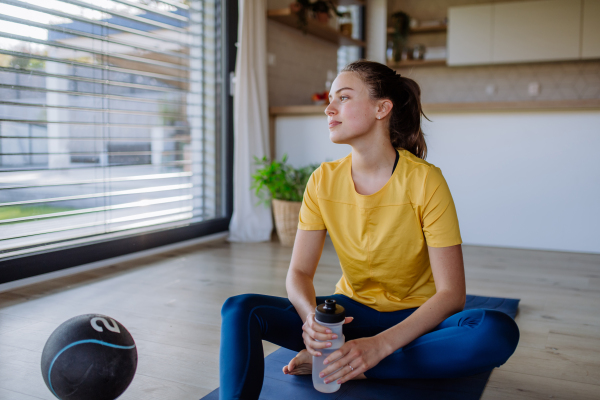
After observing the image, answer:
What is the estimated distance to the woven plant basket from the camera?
3.49m

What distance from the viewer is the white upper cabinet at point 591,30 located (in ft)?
16.1

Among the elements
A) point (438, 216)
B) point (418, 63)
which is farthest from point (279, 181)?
point (418, 63)

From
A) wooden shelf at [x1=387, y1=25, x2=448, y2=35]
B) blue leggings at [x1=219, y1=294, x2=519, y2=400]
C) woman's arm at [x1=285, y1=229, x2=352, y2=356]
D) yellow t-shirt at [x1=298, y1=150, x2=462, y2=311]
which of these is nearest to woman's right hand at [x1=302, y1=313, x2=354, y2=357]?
woman's arm at [x1=285, y1=229, x2=352, y2=356]

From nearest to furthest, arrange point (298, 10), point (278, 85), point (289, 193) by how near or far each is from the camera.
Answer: point (289, 193) < point (298, 10) < point (278, 85)

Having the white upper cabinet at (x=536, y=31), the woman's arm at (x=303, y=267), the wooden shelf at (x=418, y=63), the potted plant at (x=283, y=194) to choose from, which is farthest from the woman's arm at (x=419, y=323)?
the wooden shelf at (x=418, y=63)

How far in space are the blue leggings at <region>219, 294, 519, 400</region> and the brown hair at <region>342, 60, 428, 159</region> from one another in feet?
1.54

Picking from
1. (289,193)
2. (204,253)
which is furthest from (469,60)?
(204,253)

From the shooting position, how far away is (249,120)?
12.1 feet

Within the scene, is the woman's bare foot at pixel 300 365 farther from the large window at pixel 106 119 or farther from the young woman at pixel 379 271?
the large window at pixel 106 119

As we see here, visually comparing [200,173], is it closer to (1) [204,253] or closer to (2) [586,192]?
(1) [204,253]

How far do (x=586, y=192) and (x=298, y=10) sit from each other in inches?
92.4

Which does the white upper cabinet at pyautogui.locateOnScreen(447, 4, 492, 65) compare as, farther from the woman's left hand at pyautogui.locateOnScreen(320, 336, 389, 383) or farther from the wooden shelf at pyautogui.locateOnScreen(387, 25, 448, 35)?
the woman's left hand at pyautogui.locateOnScreen(320, 336, 389, 383)

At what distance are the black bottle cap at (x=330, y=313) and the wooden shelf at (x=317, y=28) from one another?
10.5 feet

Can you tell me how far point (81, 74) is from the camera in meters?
2.71
